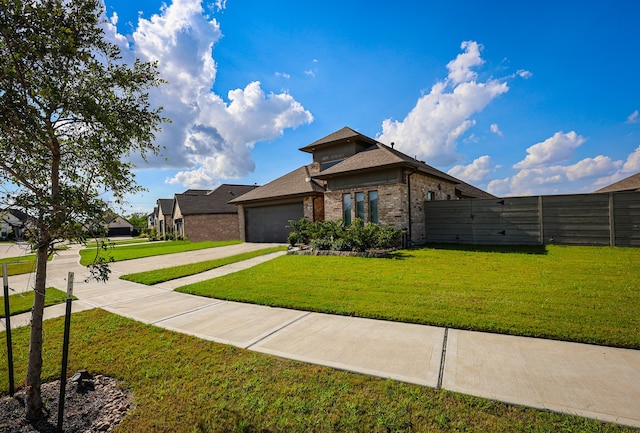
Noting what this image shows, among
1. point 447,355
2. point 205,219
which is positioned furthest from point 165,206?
point 447,355

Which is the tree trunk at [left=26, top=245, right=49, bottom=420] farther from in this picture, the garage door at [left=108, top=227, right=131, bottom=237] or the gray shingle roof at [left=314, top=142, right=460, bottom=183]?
the garage door at [left=108, top=227, right=131, bottom=237]

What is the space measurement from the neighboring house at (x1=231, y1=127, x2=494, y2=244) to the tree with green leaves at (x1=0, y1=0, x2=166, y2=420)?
11316 mm

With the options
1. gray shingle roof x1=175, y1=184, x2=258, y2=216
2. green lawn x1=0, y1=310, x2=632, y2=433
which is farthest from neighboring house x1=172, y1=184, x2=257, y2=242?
green lawn x1=0, y1=310, x2=632, y2=433

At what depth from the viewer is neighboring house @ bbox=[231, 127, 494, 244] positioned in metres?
13.7

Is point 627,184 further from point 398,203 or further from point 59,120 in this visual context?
point 59,120

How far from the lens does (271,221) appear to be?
20031mm

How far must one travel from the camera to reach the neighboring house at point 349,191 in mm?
13711

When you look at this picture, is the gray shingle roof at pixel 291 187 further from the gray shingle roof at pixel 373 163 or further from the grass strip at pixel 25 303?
the grass strip at pixel 25 303

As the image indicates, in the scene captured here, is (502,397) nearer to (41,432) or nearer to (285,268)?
(41,432)

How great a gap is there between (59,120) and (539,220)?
583 inches

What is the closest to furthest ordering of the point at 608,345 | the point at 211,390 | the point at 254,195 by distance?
the point at 211,390 < the point at 608,345 < the point at 254,195

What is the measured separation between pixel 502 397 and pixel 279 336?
2816mm

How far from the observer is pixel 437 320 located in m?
4.70

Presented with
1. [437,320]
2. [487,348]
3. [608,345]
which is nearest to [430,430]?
[487,348]
